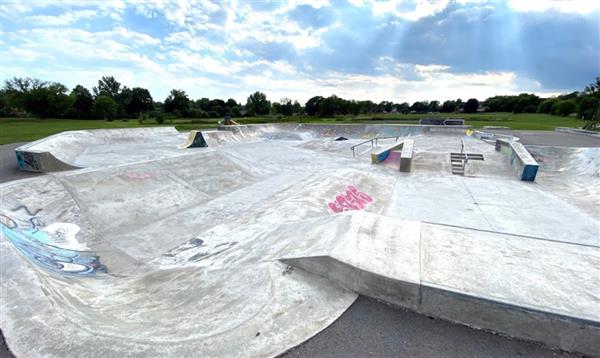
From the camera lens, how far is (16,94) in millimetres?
58531

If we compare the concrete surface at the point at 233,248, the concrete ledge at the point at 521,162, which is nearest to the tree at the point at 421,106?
the concrete ledge at the point at 521,162

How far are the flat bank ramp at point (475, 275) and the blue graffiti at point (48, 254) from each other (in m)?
4.11

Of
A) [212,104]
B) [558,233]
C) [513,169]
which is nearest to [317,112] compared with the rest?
[212,104]

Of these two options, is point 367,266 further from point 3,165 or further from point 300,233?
point 3,165

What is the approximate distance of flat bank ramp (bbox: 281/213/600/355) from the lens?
A: 8.01ft

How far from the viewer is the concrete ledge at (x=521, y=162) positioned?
11344 mm

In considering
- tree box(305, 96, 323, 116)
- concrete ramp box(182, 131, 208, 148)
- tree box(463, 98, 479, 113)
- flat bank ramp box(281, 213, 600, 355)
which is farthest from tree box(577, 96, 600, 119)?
tree box(305, 96, 323, 116)

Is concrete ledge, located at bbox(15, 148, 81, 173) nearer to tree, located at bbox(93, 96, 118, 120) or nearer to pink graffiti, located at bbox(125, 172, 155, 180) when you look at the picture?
pink graffiti, located at bbox(125, 172, 155, 180)

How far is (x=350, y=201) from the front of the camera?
9.42 metres

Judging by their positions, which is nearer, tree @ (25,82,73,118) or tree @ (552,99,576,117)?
tree @ (25,82,73,118)

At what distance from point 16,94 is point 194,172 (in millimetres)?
76276

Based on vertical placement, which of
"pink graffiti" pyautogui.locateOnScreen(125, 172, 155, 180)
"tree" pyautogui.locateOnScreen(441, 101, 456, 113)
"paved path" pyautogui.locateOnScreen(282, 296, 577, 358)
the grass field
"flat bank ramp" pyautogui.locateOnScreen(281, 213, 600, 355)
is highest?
"tree" pyautogui.locateOnScreen(441, 101, 456, 113)

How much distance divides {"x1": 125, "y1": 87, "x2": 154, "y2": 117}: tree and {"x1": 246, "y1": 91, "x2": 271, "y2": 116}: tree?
29.8 m

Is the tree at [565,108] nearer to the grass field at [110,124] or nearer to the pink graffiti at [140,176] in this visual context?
the grass field at [110,124]
